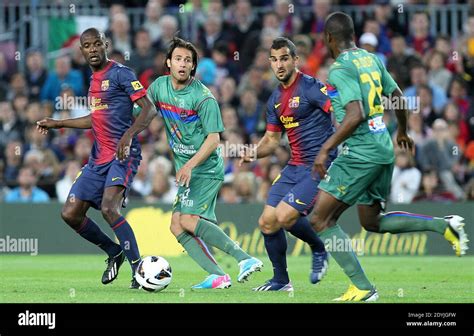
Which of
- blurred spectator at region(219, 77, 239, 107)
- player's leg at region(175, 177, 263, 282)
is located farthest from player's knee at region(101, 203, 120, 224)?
blurred spectator at region(219, 77, 239, 107)

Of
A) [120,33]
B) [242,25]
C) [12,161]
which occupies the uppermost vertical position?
[242,25]

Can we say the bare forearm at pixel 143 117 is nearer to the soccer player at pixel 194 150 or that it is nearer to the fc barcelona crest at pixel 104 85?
the soccer player at pixel 194 150

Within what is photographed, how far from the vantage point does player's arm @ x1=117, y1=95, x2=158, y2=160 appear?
1094cm

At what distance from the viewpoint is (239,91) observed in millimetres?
19172

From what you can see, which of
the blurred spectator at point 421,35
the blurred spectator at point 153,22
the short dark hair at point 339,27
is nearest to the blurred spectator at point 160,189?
the blurred spectator at point 153,22

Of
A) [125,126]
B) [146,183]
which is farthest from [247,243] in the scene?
[125,126]

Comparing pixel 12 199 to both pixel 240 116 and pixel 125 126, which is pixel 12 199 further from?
pixel 125 126

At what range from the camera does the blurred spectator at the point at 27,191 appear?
697 inches

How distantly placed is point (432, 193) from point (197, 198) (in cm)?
693

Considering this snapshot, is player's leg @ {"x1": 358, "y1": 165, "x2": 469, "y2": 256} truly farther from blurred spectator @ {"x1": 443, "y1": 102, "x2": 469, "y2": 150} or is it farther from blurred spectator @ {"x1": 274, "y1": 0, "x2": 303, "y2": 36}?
blurred spectator @ {"x1": 274, "y1": 0, "x2": 303, "y2": 36}

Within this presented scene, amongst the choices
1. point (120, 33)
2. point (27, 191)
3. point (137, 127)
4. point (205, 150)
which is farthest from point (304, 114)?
point (120, 33)

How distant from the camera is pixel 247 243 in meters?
16.9

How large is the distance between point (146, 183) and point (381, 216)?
26.8 ft

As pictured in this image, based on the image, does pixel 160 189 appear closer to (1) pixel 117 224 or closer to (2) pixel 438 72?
(2) pixel 438 72
